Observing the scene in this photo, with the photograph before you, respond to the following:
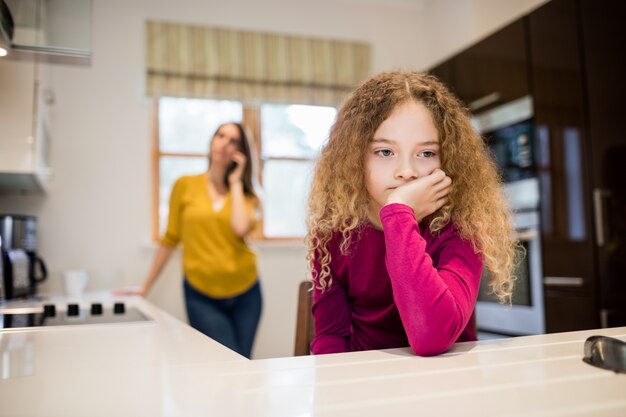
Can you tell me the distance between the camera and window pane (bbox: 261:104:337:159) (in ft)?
11.2

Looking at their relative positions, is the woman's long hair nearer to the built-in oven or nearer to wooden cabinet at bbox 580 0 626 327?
the built-in oven

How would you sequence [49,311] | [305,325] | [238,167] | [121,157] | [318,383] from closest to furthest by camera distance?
1. [318,383]
2. [305,325]
3. [49,311]
4. [238,167]
5. [121,157]

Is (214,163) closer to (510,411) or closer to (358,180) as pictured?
(358,180)

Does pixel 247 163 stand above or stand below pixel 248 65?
below

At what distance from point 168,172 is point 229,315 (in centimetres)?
130

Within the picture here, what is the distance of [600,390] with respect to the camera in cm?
49

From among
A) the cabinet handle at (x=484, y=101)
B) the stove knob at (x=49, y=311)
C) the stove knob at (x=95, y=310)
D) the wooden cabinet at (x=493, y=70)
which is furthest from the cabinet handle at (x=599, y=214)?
the stove knob at (x=49, y=311)

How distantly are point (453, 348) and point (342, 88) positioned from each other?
2952mm

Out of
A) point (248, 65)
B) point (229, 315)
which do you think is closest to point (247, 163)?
point (229, 315)

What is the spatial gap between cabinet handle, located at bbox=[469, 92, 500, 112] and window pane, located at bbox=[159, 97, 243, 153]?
1.45m

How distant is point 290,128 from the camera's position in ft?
11.4

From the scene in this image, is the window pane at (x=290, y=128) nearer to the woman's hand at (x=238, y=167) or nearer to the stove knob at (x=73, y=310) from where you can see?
the woman's hand at (x=238, y=167)

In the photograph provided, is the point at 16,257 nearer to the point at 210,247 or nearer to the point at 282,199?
the point at 210,247

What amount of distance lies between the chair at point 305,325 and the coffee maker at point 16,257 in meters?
1.18
